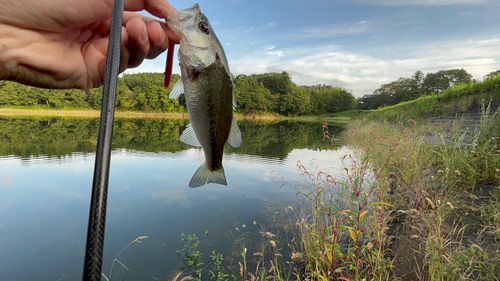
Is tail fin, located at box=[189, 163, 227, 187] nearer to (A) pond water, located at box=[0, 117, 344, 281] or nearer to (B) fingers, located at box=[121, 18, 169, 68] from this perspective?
(B) fingers, located at box=[121, 18, 169, 68]

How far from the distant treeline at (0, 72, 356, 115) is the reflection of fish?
18.4m

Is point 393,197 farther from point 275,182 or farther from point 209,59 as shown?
point 209,59

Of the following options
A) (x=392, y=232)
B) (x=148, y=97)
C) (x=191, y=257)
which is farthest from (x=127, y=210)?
(x=148, y=97)

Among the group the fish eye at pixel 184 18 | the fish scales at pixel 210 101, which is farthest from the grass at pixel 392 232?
the fish eye at pixel 184 18

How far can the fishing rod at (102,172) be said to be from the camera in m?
0.95

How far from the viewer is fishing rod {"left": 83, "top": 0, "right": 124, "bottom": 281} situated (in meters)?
0.95

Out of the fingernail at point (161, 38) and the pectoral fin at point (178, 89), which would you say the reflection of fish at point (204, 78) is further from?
the fingernail at point (161, 38)

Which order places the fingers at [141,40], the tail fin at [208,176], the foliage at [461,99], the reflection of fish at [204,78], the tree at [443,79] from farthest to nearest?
1. the tree at [443,79]
2. the foliage at [461,99]
3. the fingers at [141,40]
4. the tail fin at [208,176]
5. the reflection of fish at [204,78]

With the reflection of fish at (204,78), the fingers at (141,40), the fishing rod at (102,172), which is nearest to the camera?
the fishing rod at (102,172)

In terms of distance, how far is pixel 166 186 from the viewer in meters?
9.34

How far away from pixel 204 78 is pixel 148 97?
37.9 meters

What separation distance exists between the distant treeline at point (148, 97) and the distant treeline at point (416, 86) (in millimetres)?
19947

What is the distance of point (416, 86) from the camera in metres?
66.1

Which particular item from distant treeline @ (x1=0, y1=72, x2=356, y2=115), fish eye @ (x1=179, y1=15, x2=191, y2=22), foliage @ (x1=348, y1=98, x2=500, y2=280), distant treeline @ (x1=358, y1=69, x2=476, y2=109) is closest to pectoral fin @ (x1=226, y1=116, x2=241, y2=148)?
fish eye @ (x1=179, y1=15, x2=191, y2=22)
